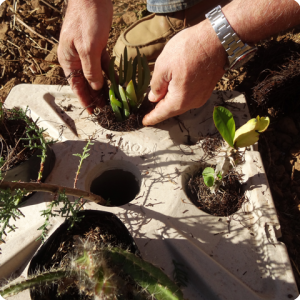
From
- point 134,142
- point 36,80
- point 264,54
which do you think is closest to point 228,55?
point 134,142

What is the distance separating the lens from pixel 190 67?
44.3 inches

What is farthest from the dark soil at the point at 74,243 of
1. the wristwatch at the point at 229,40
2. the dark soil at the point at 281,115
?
the dark soil at the point at 281,115

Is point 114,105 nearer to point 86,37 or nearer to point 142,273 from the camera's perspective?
point 86,37

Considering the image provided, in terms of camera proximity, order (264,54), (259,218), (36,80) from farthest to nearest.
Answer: (36,80) → (264,54) → (259,218)

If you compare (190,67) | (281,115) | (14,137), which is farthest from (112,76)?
(281,115)

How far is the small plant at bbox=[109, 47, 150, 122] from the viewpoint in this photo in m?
1.37

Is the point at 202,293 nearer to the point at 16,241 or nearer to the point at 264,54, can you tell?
the point at 16,241

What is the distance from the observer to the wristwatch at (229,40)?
111 centimetres

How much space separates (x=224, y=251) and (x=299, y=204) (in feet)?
2.56

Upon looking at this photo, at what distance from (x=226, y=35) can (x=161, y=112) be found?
0.46m

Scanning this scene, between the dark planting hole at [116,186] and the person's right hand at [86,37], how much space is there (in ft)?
1.73

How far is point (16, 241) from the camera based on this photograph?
1.20 meters

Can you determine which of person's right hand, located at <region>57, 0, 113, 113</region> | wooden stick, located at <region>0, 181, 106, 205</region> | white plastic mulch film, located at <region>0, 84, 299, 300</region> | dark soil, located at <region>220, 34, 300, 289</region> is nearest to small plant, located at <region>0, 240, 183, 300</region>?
wooden stick, located at <region>0, 181, 106, 205</region>

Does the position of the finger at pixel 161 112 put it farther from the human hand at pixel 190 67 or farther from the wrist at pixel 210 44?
the wrist at pixel 210 44
